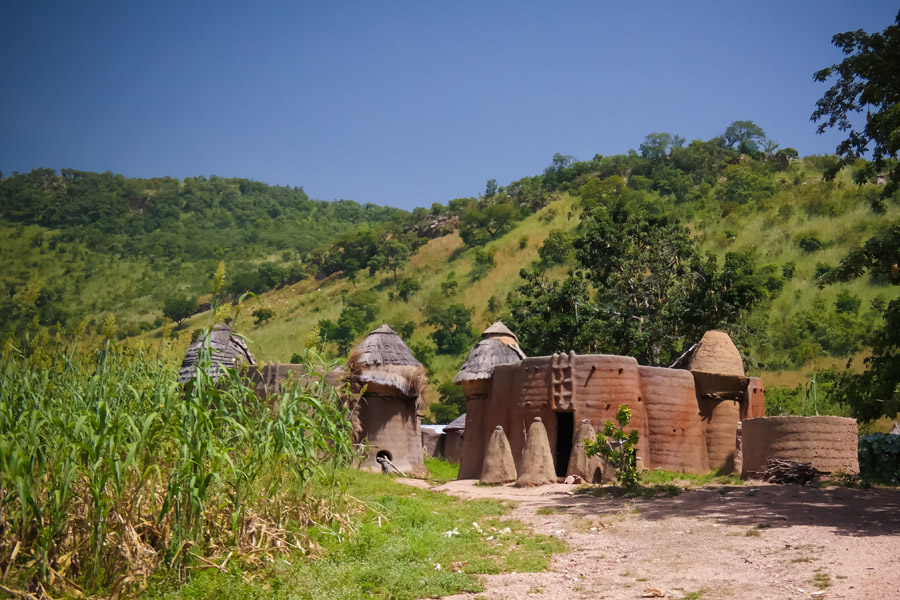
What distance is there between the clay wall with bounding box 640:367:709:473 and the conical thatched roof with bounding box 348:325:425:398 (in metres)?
6.20

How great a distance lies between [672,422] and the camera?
18391mm

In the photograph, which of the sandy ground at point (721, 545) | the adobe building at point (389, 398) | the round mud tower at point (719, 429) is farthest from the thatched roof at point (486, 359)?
the sandy ground at point (721, 545)

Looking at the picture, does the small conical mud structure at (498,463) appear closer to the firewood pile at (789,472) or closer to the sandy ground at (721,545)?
the sandy ground at (721,545)

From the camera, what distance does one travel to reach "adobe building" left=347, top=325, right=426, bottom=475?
72.0ft

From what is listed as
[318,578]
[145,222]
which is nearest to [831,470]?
[318,578]

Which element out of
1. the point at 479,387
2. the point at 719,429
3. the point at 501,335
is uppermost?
the point at 501,335

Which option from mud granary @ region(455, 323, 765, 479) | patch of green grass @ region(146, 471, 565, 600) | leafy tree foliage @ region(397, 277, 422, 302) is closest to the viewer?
patch of green grass @ region(146, 471, 565, 600)

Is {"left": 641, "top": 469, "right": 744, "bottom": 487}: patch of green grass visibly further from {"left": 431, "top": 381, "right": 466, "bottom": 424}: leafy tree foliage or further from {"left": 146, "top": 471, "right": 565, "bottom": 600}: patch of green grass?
{"left": 431, "top": 381, "right": 466, "bottom": 424}: leafy tree foliage

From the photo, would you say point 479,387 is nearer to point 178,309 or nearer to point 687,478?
point 687,478

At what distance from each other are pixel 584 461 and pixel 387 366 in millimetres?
6987

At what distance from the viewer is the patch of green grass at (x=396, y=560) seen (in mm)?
7887

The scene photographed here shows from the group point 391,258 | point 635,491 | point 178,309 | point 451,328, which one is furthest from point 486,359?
point 391,258

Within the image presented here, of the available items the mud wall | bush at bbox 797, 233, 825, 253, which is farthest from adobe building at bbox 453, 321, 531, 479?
bush at bbox 797, 233, 825, 253

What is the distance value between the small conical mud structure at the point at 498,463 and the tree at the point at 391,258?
170 feet
